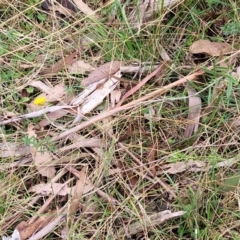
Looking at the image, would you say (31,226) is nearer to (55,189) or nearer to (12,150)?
(55,189)

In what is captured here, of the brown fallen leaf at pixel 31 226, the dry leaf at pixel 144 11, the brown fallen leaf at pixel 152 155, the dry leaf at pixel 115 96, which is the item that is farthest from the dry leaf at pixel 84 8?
the brown fallen leaf at pixel 31 226

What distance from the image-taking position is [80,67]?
7.68 feet

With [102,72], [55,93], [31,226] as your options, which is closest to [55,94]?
[55,93]

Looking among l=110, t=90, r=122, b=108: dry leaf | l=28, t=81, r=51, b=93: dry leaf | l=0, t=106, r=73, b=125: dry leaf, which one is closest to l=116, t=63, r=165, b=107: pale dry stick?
l=110, t=90, r=122, b=108: dry leaf

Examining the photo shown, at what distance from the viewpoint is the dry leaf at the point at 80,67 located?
2330 millimetres

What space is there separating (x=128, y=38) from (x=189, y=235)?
852 mm

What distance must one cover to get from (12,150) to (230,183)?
0.87 m

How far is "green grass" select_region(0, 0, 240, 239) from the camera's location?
205 centimetres

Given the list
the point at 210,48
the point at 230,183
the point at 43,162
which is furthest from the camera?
the point at 210,48

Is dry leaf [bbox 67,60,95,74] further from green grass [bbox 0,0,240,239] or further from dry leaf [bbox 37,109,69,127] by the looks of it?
dry leaf [bbox 37,109,69,127]

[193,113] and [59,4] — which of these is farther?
[59,4]

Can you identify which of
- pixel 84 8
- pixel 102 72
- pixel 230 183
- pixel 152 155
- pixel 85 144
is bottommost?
pixel 230 183

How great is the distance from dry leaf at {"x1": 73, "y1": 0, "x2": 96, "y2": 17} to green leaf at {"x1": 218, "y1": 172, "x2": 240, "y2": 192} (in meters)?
0.95

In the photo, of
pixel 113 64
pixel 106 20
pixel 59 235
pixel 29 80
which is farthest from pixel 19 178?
pixel 106 20
